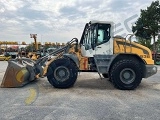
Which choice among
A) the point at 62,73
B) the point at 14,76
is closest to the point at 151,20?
the point at 62,73

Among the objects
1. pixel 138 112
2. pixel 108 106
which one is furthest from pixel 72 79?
pixel 138 112

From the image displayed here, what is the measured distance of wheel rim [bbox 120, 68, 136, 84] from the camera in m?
8.45

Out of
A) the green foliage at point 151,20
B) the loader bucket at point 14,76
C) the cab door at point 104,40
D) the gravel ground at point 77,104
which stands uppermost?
the green foliage at point 151,20

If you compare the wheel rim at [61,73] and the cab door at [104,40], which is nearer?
the wheel rim at [61,73]

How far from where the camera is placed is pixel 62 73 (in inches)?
336

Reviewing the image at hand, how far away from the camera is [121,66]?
27.5 feet

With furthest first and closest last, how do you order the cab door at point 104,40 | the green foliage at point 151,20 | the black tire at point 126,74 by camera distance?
the green foliage at point 151,20 → the cab door at point 104,40 → the black tire at point 126,74

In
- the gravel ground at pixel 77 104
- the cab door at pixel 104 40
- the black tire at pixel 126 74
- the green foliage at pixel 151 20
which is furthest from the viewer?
the green foliage at pixel 151 20

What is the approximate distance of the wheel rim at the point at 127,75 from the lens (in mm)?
8453

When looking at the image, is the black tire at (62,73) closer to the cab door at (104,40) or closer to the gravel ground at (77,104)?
the gravel ground at (77,104)

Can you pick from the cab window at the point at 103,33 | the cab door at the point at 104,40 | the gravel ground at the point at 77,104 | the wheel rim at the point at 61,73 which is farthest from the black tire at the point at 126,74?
the wheel rim at the point at 61,73

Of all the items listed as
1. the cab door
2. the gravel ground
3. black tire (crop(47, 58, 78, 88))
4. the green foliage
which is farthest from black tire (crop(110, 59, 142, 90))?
the green foliage

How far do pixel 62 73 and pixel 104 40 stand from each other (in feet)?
6.38

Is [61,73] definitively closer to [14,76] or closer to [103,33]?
[14,76]
